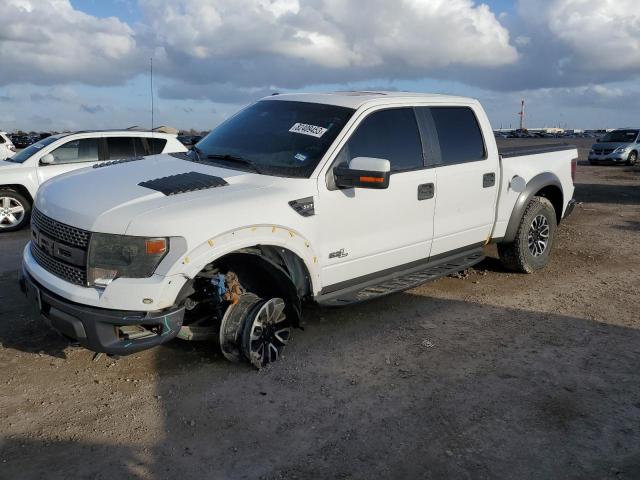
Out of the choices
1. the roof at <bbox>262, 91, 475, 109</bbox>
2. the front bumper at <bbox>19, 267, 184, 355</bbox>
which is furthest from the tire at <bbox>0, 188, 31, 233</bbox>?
the front bumper at <bbox>19, 267, 184, 355</bbox>

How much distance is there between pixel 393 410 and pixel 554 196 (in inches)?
167

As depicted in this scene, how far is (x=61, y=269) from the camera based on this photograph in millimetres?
3668

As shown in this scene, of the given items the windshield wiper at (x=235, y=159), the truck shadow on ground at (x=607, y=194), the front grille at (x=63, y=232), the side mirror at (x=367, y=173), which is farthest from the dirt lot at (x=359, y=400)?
the truck shadow on ground at (x=607, y=194)

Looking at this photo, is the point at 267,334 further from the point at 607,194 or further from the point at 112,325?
the point at 607,194

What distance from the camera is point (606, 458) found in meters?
3.16

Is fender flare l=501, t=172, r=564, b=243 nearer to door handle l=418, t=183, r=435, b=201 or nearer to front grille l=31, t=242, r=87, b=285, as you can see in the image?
door handle l=418, t=183, r=435, b=201

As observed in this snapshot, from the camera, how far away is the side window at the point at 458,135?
5203mm

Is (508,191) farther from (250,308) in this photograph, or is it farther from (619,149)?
(619,149)

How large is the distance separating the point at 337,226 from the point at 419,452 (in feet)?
5.75

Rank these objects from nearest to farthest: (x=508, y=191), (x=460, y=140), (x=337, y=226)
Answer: (x=337, y=226)
(x=460, y=140)
(x=508, y=191)

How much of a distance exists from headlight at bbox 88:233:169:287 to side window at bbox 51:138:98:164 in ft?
22.4

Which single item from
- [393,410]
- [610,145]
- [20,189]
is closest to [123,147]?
[20,189]

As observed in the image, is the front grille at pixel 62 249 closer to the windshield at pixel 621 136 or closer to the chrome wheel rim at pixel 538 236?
the chrome wheel rim at pixel 538 236

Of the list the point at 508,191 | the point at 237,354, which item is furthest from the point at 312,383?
the point at 508,191
